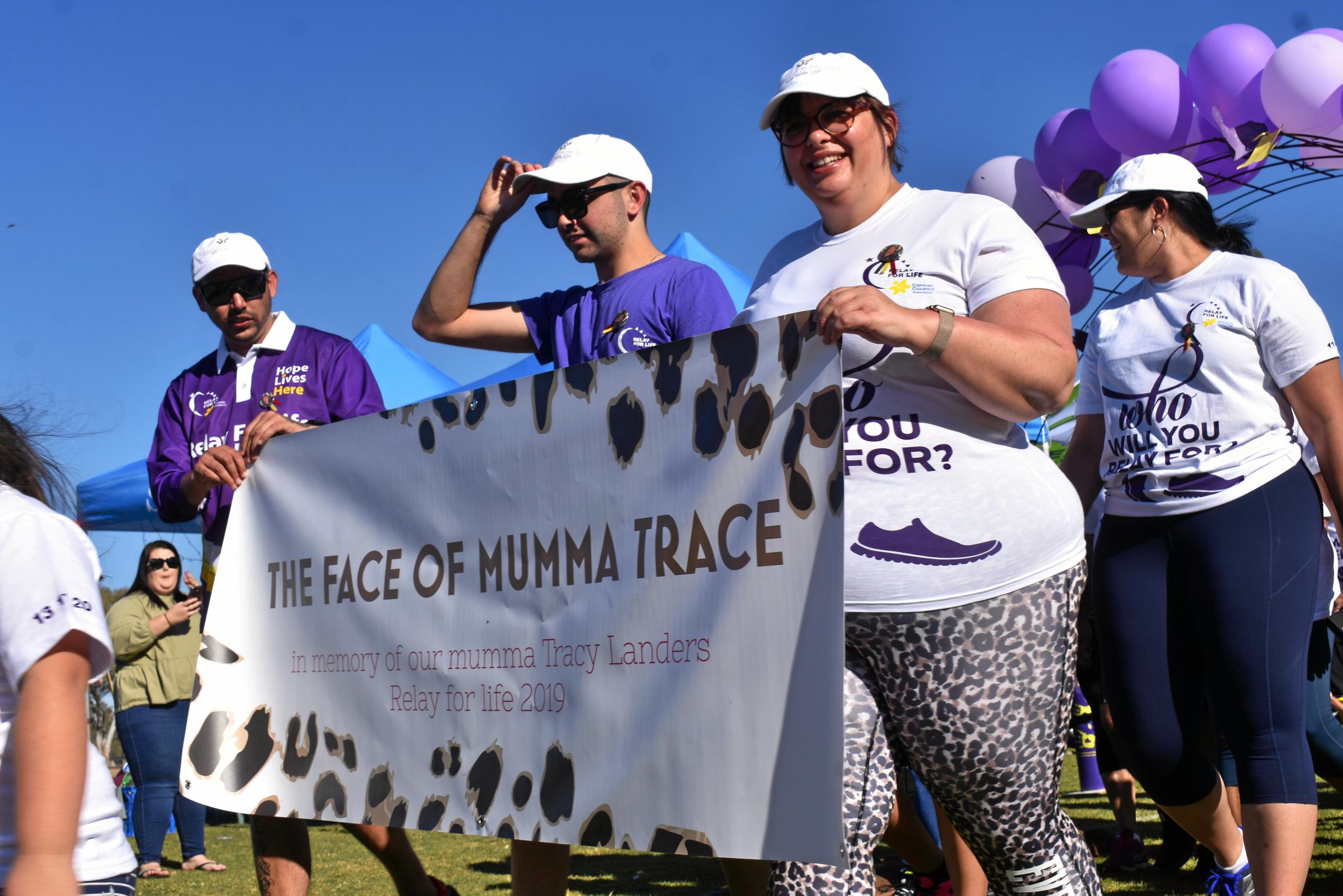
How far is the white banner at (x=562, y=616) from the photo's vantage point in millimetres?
2121

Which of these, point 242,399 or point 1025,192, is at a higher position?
point 1025,192

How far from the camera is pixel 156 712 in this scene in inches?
300

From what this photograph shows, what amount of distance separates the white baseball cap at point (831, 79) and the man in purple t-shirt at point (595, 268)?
0.68 meters

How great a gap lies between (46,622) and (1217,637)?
2455mm

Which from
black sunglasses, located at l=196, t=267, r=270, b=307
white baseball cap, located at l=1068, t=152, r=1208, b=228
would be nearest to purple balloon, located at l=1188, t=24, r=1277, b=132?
white baseball cap, located at l=1068, t=152, r=1208, b=228

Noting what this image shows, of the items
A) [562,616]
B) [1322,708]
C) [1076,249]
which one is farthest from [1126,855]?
[1076,249]

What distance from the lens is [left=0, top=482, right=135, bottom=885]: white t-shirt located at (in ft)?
5.34

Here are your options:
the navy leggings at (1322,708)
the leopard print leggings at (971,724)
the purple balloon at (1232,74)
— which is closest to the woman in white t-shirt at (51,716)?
the leopard print leggings at (971,724)

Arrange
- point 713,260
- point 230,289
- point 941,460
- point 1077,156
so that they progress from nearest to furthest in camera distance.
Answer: point 941,460 < point 230,289 < point 1077,156 < point 713,260

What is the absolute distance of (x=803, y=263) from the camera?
247 centimetres

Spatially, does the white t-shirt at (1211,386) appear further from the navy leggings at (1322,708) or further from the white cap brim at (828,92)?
the white cap brim at (828,92)

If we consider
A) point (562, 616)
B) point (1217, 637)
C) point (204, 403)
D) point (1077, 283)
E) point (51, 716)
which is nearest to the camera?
point (51, 716)

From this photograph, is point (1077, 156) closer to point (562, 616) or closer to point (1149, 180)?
point (1149, 180)

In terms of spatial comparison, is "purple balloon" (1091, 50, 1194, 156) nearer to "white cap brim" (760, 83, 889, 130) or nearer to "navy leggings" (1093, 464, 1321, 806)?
"navy leggings" (1093, 464, 1321, 806)
